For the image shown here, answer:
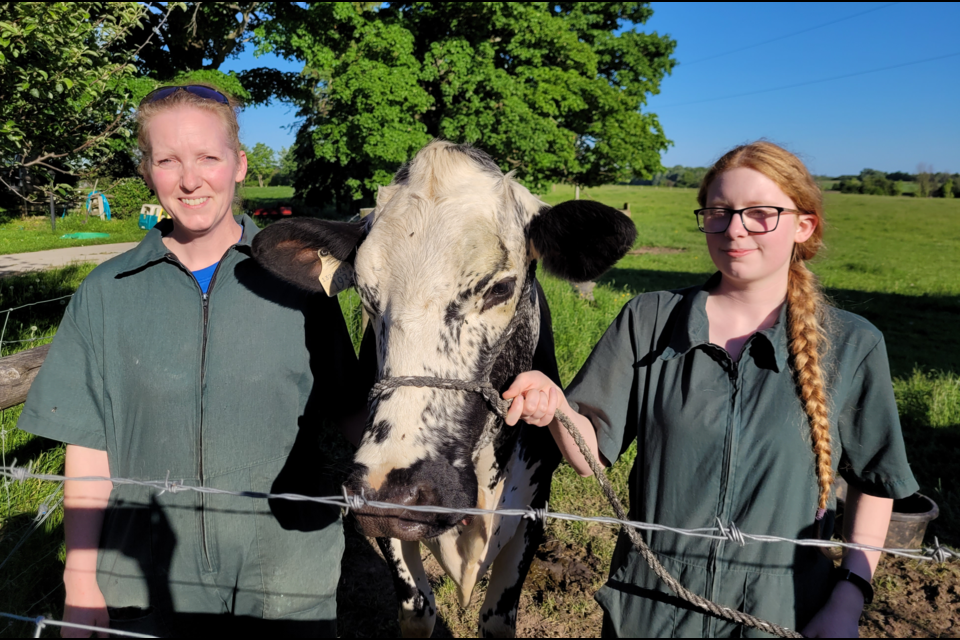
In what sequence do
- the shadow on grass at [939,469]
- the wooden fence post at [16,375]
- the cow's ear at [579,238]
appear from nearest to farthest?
the cow's ear at [579,238], the wooden fence post at [16,375], the shadow on grass at [939,469]

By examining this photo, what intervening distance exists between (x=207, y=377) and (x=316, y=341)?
1.18ft

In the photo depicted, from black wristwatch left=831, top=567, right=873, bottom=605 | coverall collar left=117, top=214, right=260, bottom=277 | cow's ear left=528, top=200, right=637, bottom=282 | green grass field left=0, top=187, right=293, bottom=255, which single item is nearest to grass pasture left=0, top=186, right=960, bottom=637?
cow's ear left=528, top=200, right=637, bottom=282

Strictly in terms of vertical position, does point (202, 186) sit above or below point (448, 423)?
above

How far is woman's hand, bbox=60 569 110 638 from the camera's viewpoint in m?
1.77

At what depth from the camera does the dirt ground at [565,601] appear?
3.41 m

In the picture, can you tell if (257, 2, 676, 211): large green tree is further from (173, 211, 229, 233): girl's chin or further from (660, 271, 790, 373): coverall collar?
(660, 271, 790, 373): coverall collar

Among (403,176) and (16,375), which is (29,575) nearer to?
(16,375)

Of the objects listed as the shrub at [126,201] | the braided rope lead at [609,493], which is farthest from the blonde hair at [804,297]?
the shrub at [126,201]

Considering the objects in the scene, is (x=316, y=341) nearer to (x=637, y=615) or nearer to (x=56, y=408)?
(x=56, y=408)

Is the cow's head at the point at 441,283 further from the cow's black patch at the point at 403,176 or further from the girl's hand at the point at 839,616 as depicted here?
the girl's hand at the point at 839,616

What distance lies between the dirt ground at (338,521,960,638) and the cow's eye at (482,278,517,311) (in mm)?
2173

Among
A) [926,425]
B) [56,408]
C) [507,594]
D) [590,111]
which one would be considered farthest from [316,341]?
[590,111]

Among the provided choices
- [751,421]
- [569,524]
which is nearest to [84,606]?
[751,421]

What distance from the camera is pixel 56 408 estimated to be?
1749mm
